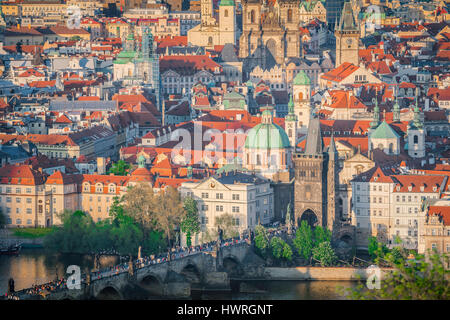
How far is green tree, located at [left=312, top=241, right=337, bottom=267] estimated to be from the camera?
70.4 m

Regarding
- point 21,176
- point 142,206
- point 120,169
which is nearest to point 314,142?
point 142,206

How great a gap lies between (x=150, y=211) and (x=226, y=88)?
51852 mm

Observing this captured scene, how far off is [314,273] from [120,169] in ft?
63.0

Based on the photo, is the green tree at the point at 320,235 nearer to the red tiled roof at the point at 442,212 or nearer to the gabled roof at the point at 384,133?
the red tiled roof at the point at 442,212

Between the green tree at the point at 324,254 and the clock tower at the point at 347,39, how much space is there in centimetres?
6357

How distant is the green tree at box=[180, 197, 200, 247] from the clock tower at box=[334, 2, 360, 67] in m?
60.3

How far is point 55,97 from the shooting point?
118 m

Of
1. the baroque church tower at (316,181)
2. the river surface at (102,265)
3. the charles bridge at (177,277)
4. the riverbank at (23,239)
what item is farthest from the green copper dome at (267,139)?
the river surface at (102,265)

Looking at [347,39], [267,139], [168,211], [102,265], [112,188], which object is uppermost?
[347,39]

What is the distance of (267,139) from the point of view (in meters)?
81.2

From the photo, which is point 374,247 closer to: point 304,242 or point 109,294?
point 304,242

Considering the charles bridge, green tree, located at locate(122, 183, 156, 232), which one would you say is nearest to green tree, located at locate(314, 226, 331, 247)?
the charles bridge

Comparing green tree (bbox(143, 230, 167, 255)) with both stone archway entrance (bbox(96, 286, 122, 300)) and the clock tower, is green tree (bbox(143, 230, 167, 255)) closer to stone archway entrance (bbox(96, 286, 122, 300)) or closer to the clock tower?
stone archway entrance (bbox(96, 286, 122, 300))

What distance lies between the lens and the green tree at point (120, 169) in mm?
85438
